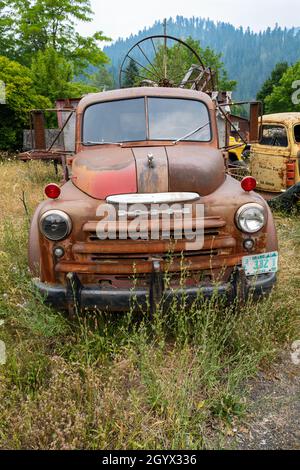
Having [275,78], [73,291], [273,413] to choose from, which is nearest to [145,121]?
[73,291]

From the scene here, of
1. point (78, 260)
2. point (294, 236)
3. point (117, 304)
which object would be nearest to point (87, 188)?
point (78, 260)

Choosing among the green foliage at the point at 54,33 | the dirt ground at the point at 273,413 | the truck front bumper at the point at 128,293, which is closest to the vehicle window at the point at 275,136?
the truck front bumper at the point at 128,293

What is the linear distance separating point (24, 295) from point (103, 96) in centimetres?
226

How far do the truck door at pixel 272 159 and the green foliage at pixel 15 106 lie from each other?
31.3ft

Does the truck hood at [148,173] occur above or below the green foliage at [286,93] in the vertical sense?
below

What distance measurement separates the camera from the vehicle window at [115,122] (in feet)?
13.5

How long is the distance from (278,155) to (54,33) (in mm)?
18420

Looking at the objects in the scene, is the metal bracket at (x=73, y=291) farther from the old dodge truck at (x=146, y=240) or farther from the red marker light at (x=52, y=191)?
the red marker light at (x=52, y=191)

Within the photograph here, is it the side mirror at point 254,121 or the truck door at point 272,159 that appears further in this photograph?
the truck door at point 272,159

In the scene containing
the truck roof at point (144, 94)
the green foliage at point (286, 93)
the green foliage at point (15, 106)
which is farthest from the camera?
the green foliage at point (286, 93)

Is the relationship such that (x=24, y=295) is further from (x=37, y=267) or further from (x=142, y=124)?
(x=142, y=124)

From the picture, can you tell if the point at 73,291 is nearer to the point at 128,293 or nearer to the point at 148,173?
the point at 128,293

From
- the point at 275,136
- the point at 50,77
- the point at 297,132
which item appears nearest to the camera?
the point at 297,132

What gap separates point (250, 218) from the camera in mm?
3119
